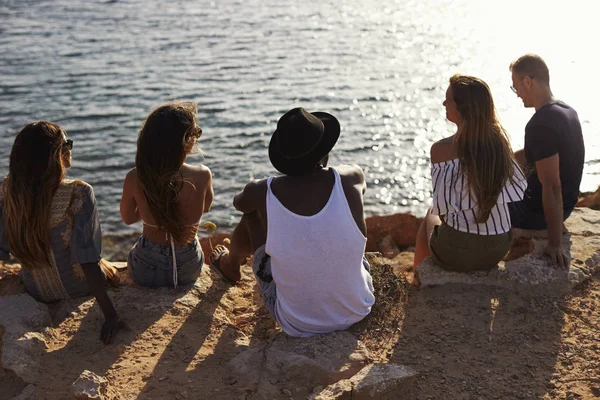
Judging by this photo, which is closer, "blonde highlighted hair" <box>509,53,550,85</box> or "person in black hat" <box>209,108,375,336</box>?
"person in black hat" <box>209,108,375,336</box>

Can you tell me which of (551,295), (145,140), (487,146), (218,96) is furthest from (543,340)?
(218,96)

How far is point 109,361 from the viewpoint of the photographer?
4066mm

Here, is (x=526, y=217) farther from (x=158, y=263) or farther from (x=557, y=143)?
(x=158, y=263)

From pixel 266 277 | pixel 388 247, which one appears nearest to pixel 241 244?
pixel 266 277

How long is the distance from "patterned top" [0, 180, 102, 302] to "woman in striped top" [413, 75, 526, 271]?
7.08 feet

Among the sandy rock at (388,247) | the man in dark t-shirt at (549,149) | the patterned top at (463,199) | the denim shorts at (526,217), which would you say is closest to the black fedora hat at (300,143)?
the patterned top at (463,199)

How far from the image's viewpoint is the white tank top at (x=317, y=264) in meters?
3.83

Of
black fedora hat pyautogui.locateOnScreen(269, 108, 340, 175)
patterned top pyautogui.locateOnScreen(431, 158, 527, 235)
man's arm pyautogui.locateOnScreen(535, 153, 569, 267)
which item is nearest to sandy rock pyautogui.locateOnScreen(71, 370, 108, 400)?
black fedora hat pyautogui.locateOnScreen(269, 108, 340, 175)

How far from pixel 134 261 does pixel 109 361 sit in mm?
909

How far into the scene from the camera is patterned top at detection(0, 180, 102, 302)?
4309mm

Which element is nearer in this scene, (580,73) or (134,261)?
(134,261)

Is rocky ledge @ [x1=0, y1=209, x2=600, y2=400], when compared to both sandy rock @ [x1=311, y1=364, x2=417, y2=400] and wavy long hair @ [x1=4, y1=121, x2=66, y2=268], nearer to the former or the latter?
sandy rock @ [x1=311, y1=364, x2=417, y2=400]

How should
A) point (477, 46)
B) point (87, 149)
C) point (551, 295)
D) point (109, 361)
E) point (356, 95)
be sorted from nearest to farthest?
1. point (109, 361)
2. point (551, 295)
3. point (87, 149)
4. point (356, 95)
5. point (477, 46)

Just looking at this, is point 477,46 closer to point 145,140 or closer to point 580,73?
point 580,73
